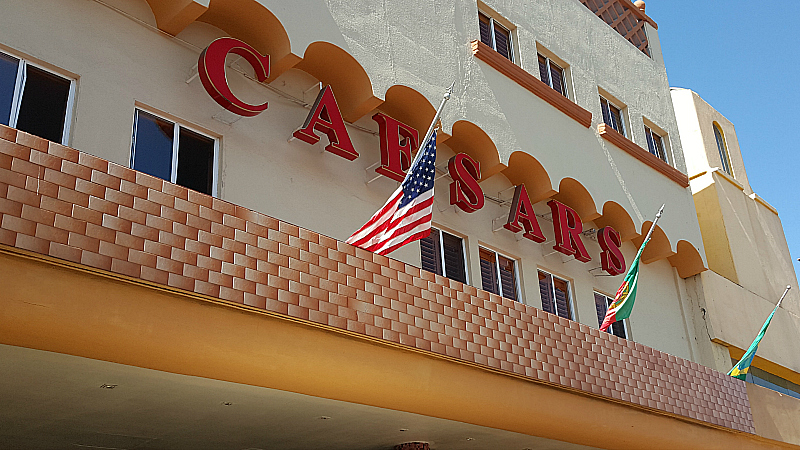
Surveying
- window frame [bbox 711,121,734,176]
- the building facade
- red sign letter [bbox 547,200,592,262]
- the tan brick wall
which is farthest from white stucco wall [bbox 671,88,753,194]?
the tan brick wall

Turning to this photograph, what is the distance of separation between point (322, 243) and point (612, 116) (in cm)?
1220

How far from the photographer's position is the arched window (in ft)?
80.0

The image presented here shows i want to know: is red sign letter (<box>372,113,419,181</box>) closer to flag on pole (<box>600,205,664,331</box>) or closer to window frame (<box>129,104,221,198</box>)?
window frame (<box>129,104,221,198</box>)

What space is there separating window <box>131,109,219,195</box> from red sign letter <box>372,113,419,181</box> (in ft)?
8.99

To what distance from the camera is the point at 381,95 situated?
40.0 feet

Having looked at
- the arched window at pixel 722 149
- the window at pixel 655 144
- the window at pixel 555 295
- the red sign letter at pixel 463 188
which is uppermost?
the arched window at pixel 722 149

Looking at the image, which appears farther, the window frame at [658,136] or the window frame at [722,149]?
the window frame at [722,149]

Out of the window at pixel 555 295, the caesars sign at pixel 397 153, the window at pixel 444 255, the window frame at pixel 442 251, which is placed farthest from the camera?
the window at pixel 555 295

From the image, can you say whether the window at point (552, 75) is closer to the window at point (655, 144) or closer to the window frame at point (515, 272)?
the window at point (655, 144)

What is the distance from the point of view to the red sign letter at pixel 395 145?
12242 mm

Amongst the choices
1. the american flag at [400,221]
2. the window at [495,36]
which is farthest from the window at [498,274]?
the american flag at [400,221]

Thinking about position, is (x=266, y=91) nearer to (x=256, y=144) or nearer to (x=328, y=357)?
(x=256, y=144)

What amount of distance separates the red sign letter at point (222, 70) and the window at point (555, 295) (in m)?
7.18

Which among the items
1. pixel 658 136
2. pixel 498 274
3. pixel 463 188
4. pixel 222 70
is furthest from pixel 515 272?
pixel 658 136
